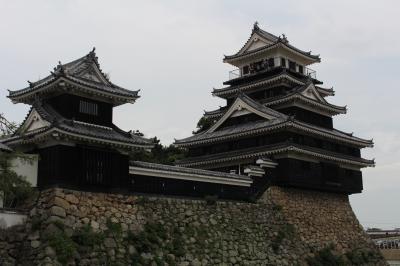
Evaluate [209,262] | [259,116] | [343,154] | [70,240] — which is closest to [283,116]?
[259,116]

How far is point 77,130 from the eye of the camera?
2127 centimetres

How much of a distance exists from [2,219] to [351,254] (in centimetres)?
2074

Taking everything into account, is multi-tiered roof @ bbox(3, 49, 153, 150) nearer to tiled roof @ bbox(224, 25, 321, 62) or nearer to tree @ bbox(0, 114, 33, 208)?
tree @ bbox(0, 114, 33, 208)

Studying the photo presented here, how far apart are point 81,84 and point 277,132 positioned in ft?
42.8

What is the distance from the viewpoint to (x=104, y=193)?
2234 cm

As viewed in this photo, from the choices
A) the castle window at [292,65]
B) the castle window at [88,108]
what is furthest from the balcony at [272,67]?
the castle window at [88,108]

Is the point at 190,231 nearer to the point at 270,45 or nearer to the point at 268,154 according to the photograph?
the point at 268,154

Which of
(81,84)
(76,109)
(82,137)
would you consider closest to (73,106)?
(76,109)

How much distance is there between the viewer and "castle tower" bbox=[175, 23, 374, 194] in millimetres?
30891

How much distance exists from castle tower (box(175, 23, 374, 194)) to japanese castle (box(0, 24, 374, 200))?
2.6 inches

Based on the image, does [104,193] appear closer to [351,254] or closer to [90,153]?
[90,153]

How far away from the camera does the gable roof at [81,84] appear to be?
2197cm

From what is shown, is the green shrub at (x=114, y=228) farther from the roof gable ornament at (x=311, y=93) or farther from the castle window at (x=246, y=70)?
the castle window at (x=246, y=70)

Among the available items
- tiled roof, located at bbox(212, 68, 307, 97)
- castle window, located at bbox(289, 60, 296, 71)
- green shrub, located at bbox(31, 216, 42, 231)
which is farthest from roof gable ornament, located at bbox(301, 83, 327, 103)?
green shrub, located at bbox(31, 216, 42, 231)
